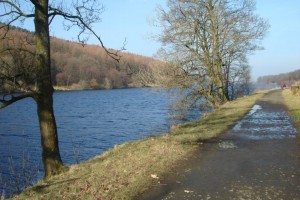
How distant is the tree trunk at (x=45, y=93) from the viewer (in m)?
9.45

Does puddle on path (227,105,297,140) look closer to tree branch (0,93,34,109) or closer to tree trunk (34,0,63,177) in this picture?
tree trunk (34,0,63,177)

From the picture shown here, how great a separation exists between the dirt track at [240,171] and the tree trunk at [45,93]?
3722mm

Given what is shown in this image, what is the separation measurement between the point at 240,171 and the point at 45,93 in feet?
18.0

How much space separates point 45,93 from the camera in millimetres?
9445

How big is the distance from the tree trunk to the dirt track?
3722 mm

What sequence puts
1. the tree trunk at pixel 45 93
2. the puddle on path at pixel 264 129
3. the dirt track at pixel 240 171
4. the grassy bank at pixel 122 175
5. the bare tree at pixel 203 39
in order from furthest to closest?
1. the bare tree at pixel 203 39
2. the puddle on path at pixel 264 129
3. the tree trunk at pixel 45 93
4. the grassy bank at pixel 122 175
5. the dirt track at pixel 240 171

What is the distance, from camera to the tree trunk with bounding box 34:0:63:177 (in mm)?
9445

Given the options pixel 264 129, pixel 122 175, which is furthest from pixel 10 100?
pixel 264 129

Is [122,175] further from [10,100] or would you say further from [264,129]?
[264,129]

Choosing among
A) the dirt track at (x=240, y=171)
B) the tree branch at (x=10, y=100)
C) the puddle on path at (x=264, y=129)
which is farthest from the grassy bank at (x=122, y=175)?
the puddle on path at (x=264, y=129)

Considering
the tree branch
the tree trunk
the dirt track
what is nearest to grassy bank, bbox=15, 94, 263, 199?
the dirt track

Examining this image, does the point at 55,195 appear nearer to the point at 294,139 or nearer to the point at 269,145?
the point at 269,145

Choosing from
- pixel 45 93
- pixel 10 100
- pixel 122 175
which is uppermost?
pixel 45 93

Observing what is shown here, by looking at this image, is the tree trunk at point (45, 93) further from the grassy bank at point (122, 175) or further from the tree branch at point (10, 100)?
the grassy bank at point (122, 175)
